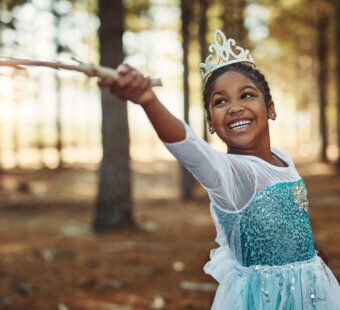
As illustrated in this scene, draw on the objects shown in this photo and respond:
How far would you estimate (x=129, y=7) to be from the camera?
1552cm

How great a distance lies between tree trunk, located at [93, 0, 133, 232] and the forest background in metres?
0.02

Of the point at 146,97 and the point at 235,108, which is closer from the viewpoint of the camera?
the point at 146,97

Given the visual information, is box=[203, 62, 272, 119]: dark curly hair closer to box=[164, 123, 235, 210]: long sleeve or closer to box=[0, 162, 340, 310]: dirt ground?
box=[164, 123, 235, 210]: long sleeve

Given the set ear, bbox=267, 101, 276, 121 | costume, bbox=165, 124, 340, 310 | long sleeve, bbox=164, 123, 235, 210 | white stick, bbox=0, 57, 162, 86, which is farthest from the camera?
ear, bbox=267, 101, 276, 121

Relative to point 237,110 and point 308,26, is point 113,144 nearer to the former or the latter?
point 237,110

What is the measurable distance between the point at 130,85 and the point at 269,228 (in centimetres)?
88

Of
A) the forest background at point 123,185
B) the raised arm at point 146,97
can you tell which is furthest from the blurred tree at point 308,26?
the raised arm at point 146,97

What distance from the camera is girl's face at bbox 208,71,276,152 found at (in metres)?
1.70

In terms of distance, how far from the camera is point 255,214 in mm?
1629

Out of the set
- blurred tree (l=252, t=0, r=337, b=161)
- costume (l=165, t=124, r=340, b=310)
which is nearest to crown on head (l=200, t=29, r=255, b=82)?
costume (l=165, t=124, r=340, b=310)

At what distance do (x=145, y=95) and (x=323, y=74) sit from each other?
18.2 metres

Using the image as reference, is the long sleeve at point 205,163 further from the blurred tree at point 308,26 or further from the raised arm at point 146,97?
the blurred tree at point 308,26

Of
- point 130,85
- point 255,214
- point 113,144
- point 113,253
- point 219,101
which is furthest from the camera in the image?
point 113,144

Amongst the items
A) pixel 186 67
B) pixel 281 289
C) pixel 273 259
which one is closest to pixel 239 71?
pixel 273 259
